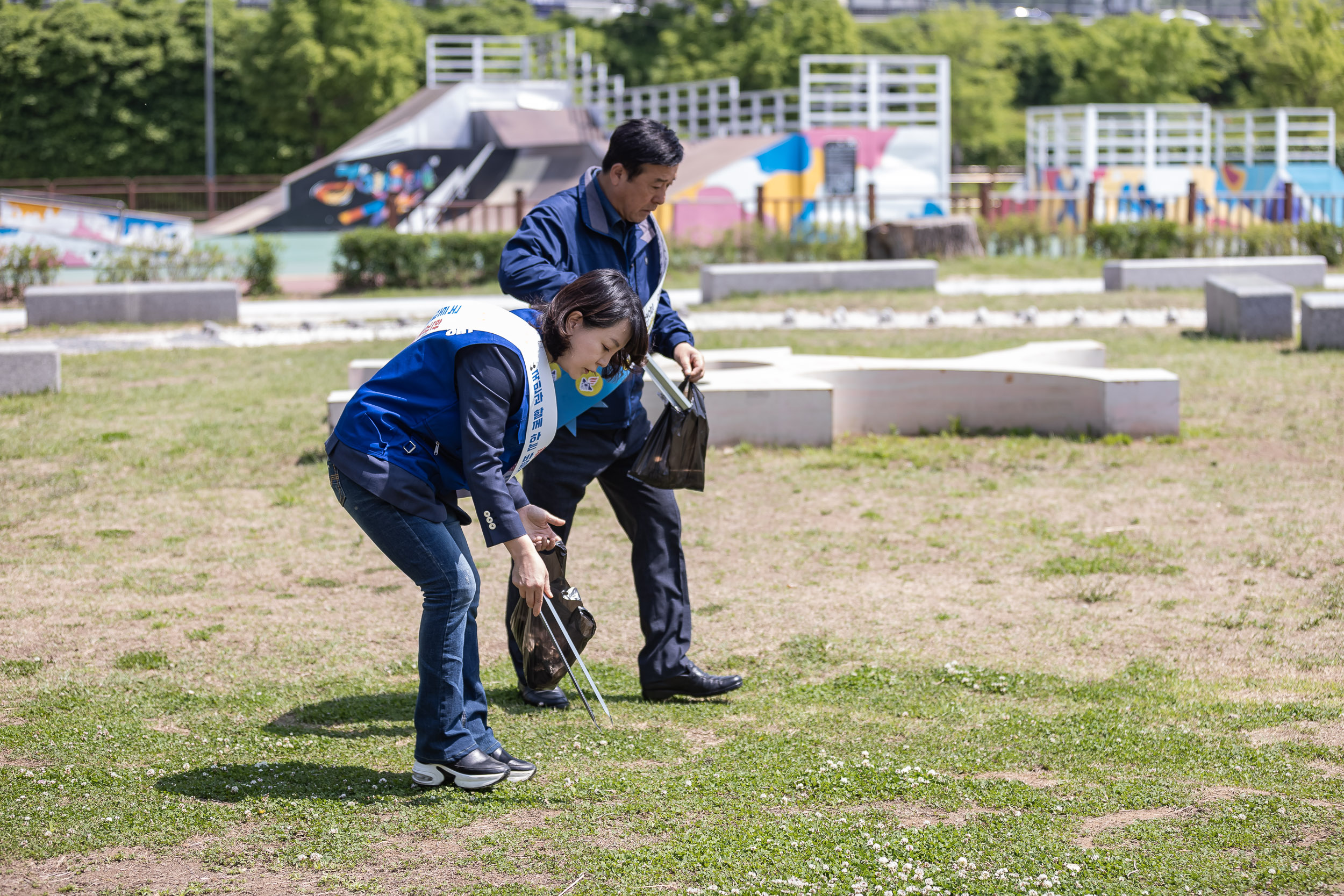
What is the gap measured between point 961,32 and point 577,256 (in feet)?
165

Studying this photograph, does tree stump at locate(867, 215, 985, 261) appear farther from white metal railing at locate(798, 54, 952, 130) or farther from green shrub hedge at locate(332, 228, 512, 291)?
white metal railing at locate(798, 54, 952, 130)

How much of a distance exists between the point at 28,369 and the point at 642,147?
8046 mm

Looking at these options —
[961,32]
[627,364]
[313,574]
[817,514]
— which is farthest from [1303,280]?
[961,32]

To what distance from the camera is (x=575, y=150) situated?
33.2 meters

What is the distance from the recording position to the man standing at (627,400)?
4.41 m

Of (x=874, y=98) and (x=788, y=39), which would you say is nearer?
(x=874, y=98)

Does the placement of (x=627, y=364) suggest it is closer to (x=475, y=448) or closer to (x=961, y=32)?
(x=475, y=448)

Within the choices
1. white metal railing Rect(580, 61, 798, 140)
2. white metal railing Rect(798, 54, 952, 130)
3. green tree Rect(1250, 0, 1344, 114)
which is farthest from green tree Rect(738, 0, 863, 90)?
white metal railing Rect(798, 54, 952, 130)

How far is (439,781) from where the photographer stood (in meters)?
3.84

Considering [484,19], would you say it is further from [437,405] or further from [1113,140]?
[437,405]

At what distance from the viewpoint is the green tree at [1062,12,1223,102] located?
50.0m

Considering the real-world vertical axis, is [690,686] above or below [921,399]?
below

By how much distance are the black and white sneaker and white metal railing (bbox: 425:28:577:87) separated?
32898 mm

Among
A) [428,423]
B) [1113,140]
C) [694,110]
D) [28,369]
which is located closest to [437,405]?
[428,423]
